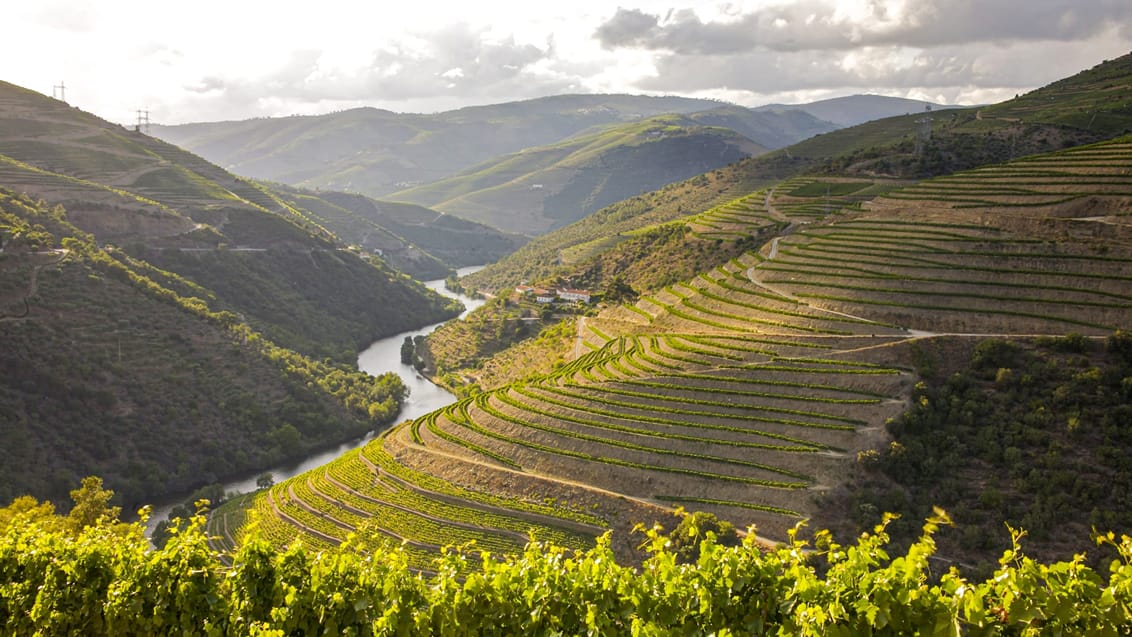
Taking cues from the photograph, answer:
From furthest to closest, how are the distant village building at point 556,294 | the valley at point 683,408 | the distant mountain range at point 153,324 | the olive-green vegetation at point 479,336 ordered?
1. the olive-green vegetation at point 479,336
2. the distant village building at point 556,294
3. the distant mountain range at point 153,324
4. the valley at point 683,408

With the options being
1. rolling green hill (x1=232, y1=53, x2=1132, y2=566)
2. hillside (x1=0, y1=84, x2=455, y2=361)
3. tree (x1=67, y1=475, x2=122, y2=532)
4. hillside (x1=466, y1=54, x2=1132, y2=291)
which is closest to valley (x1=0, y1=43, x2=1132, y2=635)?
rolling green hill (x1=232, y1=53, x2=1132, y2=566)

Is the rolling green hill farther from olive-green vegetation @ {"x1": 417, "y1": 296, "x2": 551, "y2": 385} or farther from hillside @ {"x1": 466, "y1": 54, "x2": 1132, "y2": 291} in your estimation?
olive-green vegetation @ {"x1": 417, "y1": 296, "x2": 551, "y2": 385}

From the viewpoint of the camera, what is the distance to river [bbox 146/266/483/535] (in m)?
72.1

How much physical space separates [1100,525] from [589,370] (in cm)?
3490

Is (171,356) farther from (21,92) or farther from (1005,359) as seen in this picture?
(21,92)

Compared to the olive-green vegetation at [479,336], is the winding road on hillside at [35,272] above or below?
above

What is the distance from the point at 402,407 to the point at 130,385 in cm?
3206

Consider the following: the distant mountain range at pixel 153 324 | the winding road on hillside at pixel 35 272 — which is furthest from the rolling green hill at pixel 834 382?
the winding road on hillside at pixel 35 272

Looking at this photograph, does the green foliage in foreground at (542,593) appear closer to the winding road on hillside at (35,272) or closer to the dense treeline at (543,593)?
the dense treeline at (543,593)

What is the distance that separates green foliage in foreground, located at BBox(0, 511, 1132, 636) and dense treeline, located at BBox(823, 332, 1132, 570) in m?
28.0

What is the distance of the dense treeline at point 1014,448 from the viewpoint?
124 feet

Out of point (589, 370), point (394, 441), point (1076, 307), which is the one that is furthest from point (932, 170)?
point (394, 441)

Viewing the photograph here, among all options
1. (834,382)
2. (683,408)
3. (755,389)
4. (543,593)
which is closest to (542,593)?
(543,593)

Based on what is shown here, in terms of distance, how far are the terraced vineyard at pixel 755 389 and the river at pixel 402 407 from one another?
1735 cm
